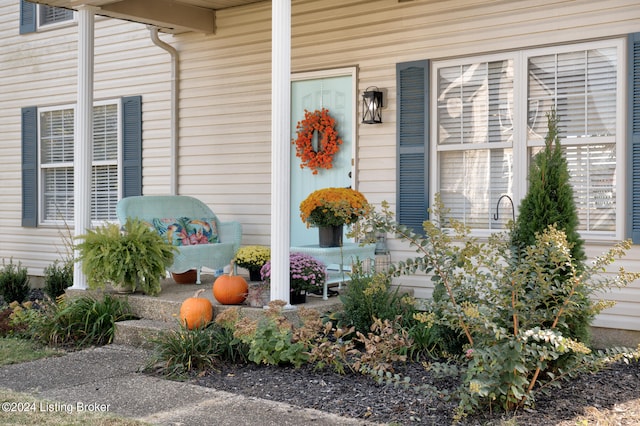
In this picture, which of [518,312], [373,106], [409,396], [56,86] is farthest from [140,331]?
[56,86]

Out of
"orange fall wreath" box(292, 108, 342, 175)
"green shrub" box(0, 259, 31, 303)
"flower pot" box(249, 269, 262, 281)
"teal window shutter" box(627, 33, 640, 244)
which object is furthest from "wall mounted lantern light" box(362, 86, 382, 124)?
"green shrub" box(0, 259, 31, 303)

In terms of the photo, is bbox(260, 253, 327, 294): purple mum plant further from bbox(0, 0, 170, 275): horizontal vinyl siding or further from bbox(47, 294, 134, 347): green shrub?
bbox(0, 0, 170, 275): horizontal vinyl siding

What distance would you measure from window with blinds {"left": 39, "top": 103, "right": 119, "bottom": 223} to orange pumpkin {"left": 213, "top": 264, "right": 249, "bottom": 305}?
12.7ft

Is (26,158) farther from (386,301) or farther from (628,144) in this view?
(628,144)

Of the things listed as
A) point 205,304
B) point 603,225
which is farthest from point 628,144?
point 205,304

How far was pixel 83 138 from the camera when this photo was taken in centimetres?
737

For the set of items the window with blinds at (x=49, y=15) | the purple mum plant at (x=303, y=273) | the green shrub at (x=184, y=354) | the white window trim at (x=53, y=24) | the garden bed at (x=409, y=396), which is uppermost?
the window with blinds at (x=49, y=15)

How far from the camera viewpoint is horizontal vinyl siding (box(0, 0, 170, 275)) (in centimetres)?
903

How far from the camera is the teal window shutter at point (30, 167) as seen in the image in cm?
1028

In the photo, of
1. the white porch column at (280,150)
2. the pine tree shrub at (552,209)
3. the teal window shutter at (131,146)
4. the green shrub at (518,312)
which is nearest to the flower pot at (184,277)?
the teal window shutter at (131,146)

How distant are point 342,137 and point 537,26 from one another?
7.35 feet

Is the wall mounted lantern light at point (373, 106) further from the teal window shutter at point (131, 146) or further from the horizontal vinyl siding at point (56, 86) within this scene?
the teal window shutter at point (131, 146)

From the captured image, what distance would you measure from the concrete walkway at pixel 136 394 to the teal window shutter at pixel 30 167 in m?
5.13

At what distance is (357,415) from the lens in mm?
4148
